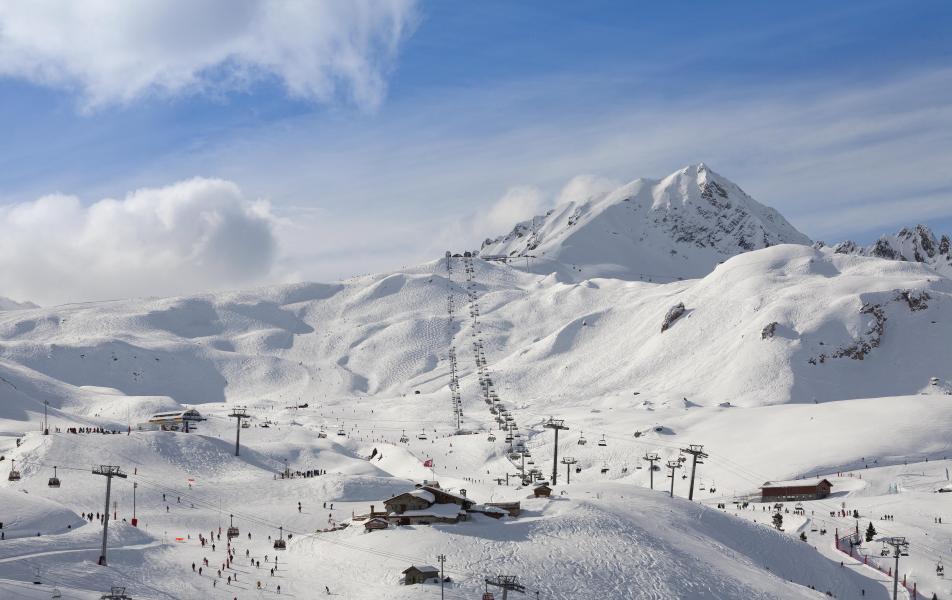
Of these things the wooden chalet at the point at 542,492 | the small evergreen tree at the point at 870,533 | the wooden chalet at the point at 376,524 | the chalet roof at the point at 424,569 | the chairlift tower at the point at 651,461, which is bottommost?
the chalet roof at the point at 424,569

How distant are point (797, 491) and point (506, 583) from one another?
170 feet

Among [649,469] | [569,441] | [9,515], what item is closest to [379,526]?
[9,515]

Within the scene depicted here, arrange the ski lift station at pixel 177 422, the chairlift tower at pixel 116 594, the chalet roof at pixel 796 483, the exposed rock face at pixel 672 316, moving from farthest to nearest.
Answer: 1. the exposed rock face at pixel 672 316
2. the ski lift station at pixel 177 422
3. the chalet roof at pixel 796 483
4. the chairlift tower at pixel 116 594

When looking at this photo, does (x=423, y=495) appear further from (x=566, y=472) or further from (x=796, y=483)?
(x=566, y=472)

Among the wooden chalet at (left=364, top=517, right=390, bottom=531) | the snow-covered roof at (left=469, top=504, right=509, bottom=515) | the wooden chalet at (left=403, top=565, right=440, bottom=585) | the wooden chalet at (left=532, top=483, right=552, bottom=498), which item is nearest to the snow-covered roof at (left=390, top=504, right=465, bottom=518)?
the wooden chalet at (left=364, top=517, right=390, bottom=531)

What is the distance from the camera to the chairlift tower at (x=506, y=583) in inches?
2236

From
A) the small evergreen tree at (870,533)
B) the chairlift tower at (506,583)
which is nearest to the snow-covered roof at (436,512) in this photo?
the chairlift tower at (506,583)

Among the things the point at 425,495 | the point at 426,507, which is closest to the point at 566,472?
the point at 425,495

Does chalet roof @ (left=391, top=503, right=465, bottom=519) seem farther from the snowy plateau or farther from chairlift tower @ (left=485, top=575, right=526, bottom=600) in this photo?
chairlift tower @ (left=485, top=575, right=526, bottom=600)

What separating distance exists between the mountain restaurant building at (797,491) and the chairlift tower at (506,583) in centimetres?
4561

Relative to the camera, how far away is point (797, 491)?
327ft

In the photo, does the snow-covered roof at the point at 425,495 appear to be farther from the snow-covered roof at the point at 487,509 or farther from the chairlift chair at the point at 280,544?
the chairlift chair at the point at 280,544

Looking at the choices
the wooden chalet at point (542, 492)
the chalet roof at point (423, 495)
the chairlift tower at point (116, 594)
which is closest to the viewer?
the chairlift tower at point (116, 594)

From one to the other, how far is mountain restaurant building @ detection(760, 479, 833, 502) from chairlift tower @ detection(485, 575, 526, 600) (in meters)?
45.6
